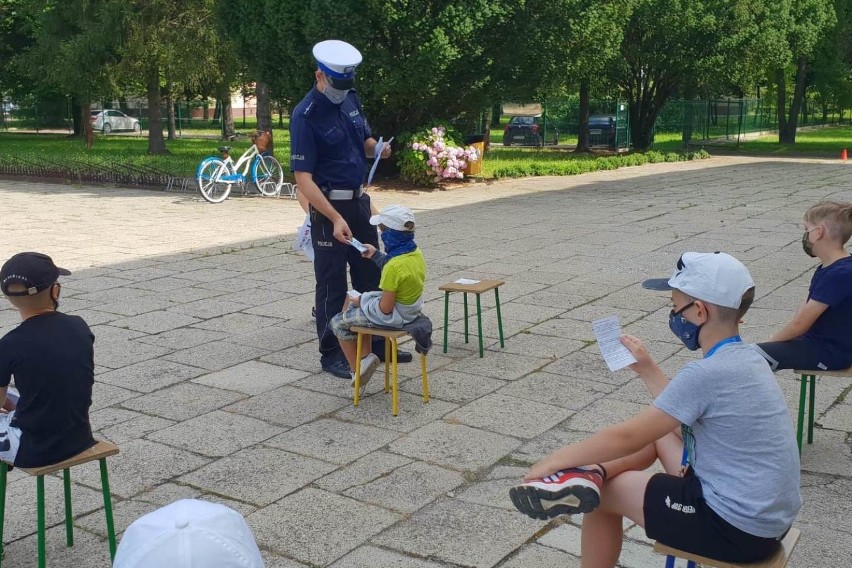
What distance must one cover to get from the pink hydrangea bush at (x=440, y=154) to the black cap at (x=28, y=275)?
43.0 ft

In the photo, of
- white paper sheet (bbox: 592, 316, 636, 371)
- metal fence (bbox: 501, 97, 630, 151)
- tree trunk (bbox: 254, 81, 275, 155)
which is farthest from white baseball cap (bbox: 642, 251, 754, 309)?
metal fence (bbox: 501, 97, 630, 151)

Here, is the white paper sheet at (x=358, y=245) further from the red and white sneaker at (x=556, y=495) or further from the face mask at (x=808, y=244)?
the red and white sneaker at (x=556, y=495)

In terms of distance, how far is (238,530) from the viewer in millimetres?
1450

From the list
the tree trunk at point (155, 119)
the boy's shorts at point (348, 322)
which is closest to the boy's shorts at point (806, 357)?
the boy's shorts at point (348, 322)

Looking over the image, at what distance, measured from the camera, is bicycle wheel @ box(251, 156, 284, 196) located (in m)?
15.6

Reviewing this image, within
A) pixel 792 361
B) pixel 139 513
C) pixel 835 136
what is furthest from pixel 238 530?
pixel 835 136

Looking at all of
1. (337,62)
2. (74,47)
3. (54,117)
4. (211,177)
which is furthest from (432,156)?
(54,117)

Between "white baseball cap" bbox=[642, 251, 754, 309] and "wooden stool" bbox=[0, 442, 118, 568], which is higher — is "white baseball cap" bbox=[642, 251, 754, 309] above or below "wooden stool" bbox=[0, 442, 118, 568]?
above

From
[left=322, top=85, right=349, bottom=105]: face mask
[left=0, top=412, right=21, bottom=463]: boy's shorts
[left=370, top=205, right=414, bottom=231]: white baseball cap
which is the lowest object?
[left=0, top=412, right=21, bottom=463]: boy's shorts

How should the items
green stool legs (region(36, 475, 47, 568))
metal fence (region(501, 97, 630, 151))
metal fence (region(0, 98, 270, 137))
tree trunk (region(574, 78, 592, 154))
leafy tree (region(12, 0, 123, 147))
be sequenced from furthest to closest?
metal fence (region(0, 98, 270, 137)) → metal fence (region(501, 97, 630, 151)) → tree trunk (region(574, 78, 592, 154)) → leafy tree (region(12, 0, 123, 147)) → green stool legs (region(36, 475, 47, 568))

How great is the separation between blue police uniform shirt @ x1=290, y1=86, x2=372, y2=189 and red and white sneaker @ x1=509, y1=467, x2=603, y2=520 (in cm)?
329

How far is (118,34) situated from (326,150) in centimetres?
1897

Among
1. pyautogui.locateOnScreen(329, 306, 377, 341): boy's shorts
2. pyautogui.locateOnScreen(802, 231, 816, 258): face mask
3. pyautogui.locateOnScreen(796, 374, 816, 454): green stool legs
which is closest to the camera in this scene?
pyautogui.locateOnScreen(802, 231, 816, 258): face mask

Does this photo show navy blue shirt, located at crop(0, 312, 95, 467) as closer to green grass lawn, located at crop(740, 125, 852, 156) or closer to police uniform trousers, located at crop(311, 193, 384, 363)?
police uniform trousers, located at crop(311, 193, 384, 363)
